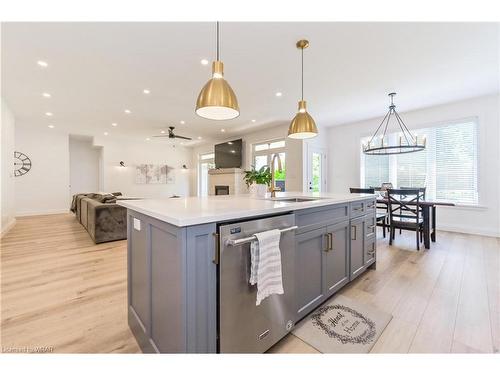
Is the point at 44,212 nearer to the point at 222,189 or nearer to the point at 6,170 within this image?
the point at 6,170

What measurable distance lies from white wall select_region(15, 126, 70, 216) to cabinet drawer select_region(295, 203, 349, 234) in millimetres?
8805

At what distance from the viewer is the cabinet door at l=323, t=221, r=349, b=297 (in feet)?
6.21

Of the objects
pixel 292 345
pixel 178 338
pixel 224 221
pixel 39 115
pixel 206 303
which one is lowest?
pixel 292 345

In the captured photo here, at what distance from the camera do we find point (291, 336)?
61.6 inches

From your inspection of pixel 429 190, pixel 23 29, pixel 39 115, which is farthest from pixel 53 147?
pixel 429 190

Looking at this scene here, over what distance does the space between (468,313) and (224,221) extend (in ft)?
7.21

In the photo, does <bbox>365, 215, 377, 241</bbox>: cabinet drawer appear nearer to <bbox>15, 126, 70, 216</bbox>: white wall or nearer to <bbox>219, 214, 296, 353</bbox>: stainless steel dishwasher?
<bbox>219, 214, 296, 353</bbox>: stainless steel dishwasher

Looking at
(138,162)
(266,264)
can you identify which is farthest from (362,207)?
(138,162)

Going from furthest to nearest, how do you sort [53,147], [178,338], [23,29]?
[53,147]
[23,29]
[178,338]

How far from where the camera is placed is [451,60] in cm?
299

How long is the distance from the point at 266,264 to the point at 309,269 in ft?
2.01

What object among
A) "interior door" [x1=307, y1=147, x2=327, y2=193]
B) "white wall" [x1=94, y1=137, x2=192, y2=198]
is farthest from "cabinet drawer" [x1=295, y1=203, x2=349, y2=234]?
"white wall" [x1=94, y1=137, x2=192, y2=198]

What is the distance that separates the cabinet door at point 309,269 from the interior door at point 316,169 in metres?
4.51
